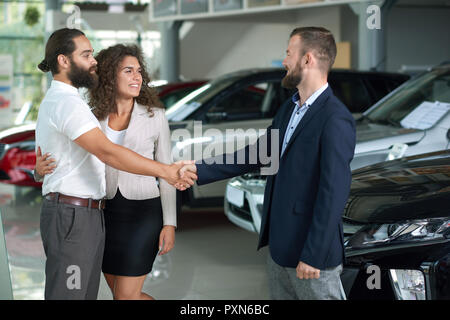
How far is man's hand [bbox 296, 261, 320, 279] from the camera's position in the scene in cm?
246

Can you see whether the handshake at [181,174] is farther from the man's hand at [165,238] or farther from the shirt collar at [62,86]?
the shirt collar at [62,86]

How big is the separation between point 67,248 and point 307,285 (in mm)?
1069

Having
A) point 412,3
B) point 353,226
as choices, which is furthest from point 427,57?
point 353,226

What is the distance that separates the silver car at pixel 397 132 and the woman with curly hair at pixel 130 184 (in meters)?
2.03

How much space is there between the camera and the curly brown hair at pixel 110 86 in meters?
3.21

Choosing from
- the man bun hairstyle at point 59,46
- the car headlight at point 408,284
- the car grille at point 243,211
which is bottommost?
the car grille at point 243,211

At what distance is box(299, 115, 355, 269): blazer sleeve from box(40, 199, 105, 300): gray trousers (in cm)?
100

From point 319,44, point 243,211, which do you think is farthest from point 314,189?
point 243,211

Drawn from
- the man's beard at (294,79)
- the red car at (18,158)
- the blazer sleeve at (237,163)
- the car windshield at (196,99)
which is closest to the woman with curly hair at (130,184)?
the blazer sleeve at (237,163)

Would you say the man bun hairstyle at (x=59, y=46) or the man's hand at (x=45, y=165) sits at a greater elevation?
the man bun hairstyle at (x=59, y=46)

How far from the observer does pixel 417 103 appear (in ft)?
18.9

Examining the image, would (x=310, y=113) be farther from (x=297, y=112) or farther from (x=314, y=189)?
(x=314, y=189)

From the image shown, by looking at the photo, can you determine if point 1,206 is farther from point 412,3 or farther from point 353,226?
point 412,3

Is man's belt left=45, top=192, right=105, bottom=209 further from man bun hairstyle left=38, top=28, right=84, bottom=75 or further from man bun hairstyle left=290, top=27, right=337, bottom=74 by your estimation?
man bun hairstyle left=290, top=27, right=337, bottom=74
